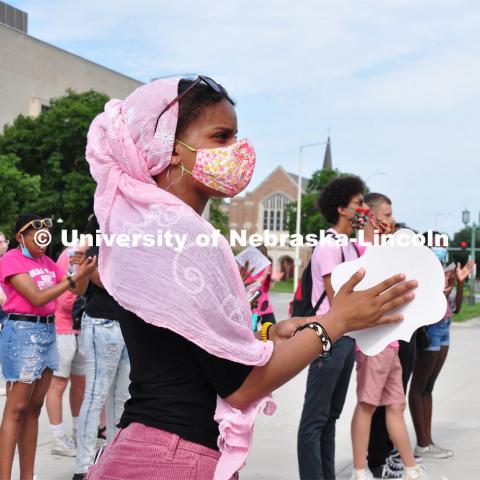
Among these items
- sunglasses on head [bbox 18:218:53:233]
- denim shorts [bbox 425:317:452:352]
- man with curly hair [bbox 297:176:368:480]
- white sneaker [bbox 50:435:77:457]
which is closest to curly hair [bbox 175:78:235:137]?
man with curly hair [bbox 297:176:368:480]

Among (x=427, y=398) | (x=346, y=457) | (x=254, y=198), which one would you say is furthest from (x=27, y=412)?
(x=254, y=198)

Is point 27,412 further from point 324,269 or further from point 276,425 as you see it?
point 276,425

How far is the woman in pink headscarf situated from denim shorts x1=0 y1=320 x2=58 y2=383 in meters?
3.03

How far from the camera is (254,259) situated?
4.62 meters

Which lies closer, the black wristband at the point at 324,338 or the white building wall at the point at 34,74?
the black wristband at the point at 324,338

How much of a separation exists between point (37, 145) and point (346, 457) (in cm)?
3516

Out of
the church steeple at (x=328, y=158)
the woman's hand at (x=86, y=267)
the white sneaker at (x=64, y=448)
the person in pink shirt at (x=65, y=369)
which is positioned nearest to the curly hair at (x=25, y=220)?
the woman's hand at (x=86, y=267)

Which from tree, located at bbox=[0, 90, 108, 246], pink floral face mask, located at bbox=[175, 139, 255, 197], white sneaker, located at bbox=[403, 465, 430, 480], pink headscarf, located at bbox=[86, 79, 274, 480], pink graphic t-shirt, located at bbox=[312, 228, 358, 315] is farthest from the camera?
tree, located at bbox=[0, 90, 108, 246]

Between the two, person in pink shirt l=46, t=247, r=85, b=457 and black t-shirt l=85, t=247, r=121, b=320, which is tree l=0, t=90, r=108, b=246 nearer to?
person in pink shirt l=46, t=247, r=85, b=457

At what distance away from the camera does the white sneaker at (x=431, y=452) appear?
21.8 feet

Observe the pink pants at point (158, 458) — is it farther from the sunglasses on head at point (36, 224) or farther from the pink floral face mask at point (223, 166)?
the sunglasses on head at point (36, 224)

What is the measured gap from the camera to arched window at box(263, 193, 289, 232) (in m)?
99.8

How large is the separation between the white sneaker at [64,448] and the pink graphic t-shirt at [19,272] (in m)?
1.54

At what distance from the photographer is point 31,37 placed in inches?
1877
